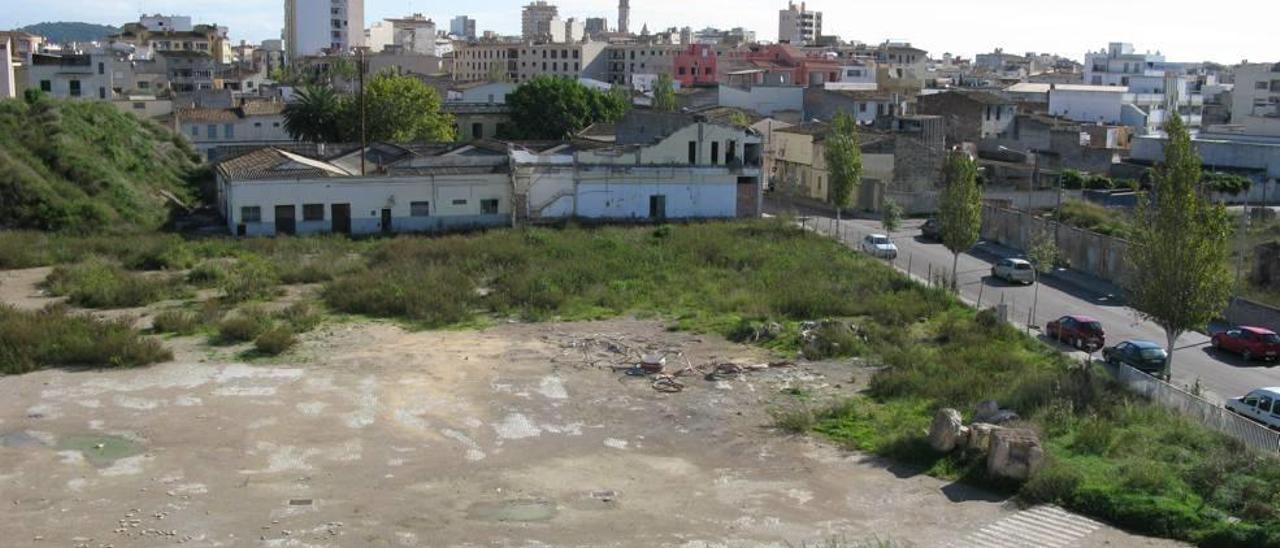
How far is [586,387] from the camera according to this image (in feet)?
79.2

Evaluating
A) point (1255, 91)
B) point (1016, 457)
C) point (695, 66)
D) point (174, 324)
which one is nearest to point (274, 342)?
point (174, 324)

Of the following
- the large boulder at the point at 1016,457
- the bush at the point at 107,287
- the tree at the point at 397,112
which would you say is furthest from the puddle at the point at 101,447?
the tree at the point at 397,112

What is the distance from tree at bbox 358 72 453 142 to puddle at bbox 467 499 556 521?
150ft

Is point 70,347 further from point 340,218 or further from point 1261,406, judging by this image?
point 1261,406

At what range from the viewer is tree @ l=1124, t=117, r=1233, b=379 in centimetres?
2295

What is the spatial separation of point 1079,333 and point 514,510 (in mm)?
16503

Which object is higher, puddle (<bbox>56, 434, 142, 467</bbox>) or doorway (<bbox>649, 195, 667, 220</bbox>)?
doorway (<bbox>649, 195, 667, 220</bbox>)

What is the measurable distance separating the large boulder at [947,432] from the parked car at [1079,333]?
9.92m

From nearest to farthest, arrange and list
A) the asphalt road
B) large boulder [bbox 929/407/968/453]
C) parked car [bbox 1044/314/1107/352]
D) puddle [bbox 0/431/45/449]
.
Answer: large boulder [bbox 929/407/968/453] → puddle [bbox 0/431/45/449] → the asphalt road → parked car [bbox 1044/314/1107/352]

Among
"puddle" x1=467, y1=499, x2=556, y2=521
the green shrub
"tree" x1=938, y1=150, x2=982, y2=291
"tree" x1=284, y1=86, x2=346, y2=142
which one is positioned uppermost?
"tree" x1=284, y1=86, x2=346, y2=142

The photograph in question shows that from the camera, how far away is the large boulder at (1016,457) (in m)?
18.2

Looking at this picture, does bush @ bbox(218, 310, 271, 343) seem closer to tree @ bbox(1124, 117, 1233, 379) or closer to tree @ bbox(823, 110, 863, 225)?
tree @ bbox(1124, 117, 1233, 379)

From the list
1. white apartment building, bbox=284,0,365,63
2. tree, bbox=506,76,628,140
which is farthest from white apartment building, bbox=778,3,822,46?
tree, bbox=506,76,628,140

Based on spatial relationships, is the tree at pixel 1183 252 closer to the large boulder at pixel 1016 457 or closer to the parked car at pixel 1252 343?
the parked car at pixel 1252 343
